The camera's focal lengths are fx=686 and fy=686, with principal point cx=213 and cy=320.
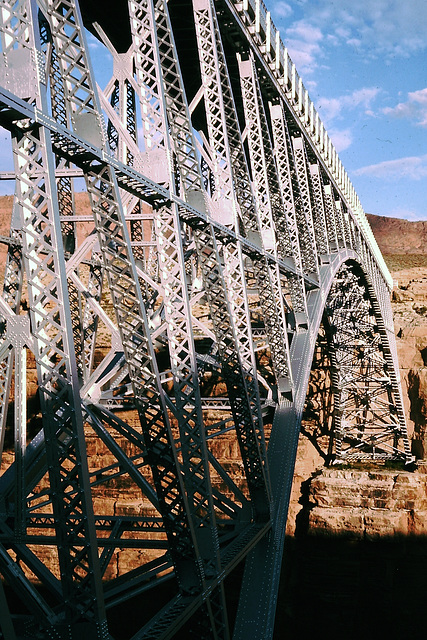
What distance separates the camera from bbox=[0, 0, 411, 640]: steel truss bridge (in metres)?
5.05

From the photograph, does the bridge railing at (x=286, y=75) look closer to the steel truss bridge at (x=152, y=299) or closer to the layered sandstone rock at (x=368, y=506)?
the steel truss bridge at (x=152, y=299)

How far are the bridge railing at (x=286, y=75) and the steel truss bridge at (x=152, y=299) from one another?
2.6 inches

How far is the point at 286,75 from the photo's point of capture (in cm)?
1491

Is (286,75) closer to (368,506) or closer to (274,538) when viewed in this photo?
(274,538)

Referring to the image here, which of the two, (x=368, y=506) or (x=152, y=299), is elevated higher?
(x=152, y=299)

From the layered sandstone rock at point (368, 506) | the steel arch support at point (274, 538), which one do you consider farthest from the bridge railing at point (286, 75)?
the layered sandstone rock at point (368, 506)

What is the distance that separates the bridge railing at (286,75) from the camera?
40.5 feet

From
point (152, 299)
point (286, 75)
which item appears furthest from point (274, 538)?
point (286, 75)

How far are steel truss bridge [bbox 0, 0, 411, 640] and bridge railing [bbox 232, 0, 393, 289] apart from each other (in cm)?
7

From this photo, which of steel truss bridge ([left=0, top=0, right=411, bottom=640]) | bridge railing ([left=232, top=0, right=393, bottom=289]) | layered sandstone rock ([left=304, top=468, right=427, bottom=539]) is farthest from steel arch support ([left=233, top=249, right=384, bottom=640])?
layered sandstone rock ([left=304, top=468, right=427, bottom=539])

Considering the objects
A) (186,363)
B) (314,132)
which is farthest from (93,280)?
(314,132)

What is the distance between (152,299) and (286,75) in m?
6.09

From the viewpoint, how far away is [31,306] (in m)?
5.08

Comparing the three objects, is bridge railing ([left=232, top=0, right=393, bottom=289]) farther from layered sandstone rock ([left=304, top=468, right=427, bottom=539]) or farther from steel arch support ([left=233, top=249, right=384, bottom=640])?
layered sandstone rock ([left=304, top=468, right=427, bottom=539])
